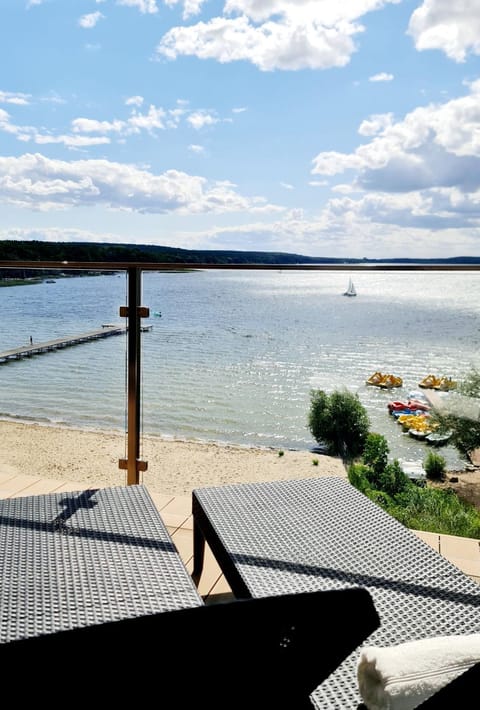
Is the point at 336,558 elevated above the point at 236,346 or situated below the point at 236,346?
below

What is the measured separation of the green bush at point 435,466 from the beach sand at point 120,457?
1.55 feet

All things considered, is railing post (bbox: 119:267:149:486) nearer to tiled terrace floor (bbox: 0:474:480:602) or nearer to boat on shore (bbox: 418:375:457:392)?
tiled terrace floor (bbox: 0:474:480:602)

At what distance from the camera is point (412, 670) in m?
0.76

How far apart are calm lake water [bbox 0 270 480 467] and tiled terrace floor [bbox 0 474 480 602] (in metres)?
0.40

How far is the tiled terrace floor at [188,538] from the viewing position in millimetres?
2309

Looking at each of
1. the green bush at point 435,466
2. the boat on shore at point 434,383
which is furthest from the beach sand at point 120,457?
the boat on shore at point 434,383

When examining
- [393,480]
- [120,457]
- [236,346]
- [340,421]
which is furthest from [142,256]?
[393,480]

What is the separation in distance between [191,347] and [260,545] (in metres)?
1.56

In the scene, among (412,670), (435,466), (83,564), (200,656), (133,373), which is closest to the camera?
(200,656)

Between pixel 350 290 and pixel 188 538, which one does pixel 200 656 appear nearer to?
pixel 188 538

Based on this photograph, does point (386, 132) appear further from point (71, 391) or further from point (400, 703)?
point (400, 703)

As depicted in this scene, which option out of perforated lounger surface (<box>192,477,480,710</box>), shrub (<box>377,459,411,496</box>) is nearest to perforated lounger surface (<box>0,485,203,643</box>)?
perforated lounger surface (<box>192,477,480,710</box>)

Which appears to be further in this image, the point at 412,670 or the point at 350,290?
the point at 350,290

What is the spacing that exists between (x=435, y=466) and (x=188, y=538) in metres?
1.39
